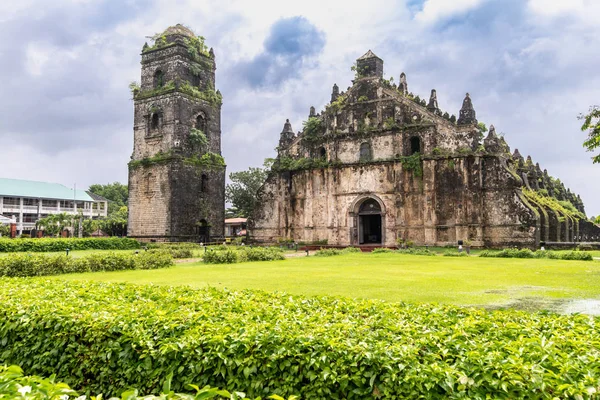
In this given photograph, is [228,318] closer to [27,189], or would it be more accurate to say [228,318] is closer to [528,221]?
[528,221]

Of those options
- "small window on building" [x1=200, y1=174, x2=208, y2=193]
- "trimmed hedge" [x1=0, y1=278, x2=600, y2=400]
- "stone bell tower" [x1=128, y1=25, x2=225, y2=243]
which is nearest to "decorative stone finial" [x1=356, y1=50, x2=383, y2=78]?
"stone bell tower" [x1=128, y1=25, x2=225, y2=243]

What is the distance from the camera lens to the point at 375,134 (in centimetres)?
3306

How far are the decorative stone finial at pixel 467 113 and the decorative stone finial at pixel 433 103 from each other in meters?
1.65

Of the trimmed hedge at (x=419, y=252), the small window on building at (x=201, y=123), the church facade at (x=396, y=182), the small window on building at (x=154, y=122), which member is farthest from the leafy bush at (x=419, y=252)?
the small window on building at (x=154, y=122)

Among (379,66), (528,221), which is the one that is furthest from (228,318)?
→ (379,66)

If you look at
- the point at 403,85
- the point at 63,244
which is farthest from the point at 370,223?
the point at 63,244

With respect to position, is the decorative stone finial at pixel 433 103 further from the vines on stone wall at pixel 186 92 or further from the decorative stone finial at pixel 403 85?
the vines on stone wall at pixel 186 92

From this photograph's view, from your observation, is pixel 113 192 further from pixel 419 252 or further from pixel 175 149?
pixel 419 252

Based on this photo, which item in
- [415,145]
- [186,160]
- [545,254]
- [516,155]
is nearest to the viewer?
[545,254]

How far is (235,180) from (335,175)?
29323 mm

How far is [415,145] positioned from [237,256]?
16.1 meters

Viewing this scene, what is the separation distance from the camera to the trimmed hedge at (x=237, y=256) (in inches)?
818

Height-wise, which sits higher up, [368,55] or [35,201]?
[368,55]

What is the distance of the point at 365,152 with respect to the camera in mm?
33438
